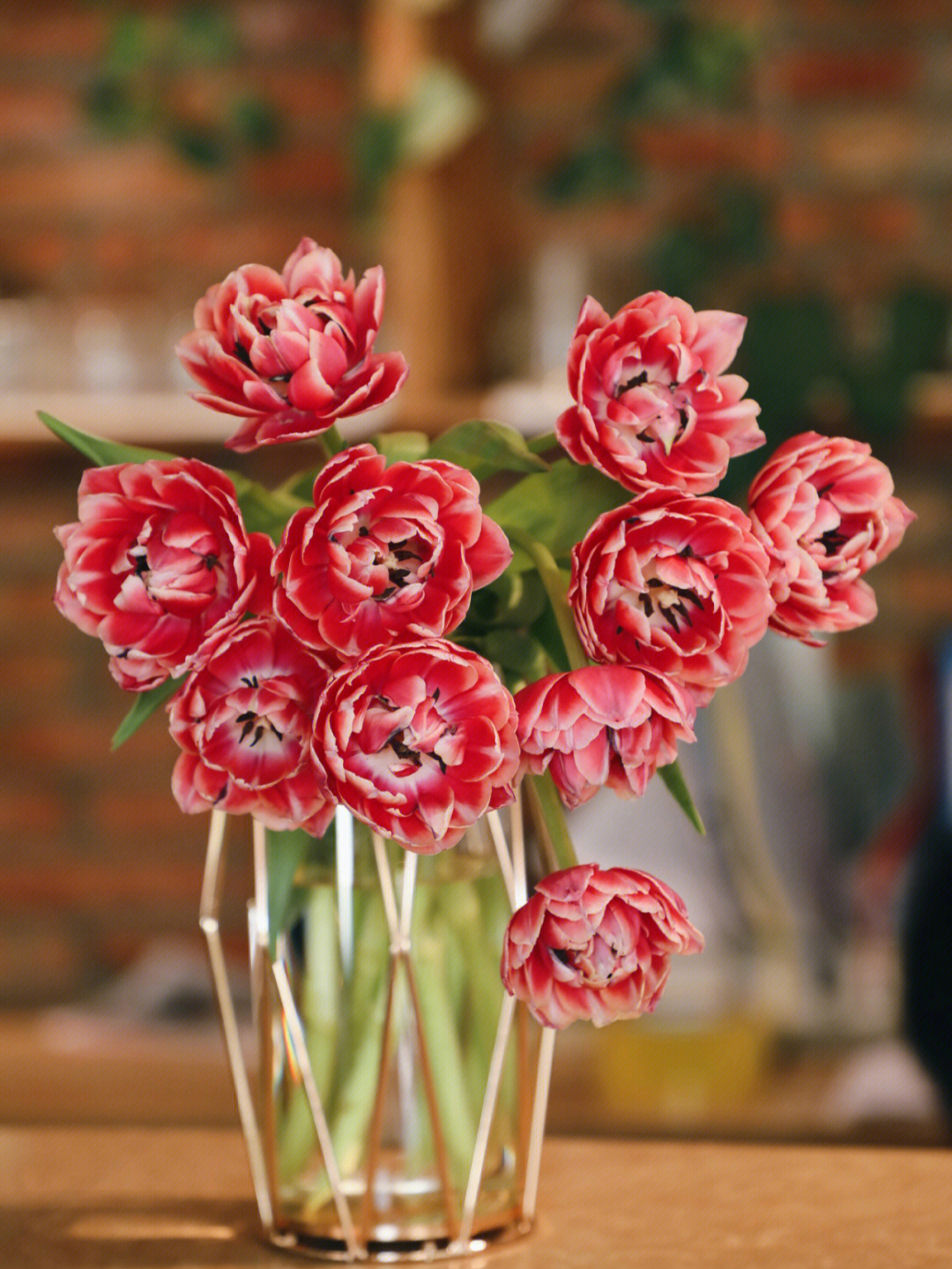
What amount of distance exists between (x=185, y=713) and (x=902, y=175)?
1849 millimetres

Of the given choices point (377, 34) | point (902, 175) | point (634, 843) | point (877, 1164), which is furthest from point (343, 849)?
point (902, 175)

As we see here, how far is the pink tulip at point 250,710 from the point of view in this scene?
0.50 m

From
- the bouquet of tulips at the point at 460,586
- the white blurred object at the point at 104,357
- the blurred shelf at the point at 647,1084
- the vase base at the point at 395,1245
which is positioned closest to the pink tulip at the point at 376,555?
the bouquet of tulips at the point at 460,586

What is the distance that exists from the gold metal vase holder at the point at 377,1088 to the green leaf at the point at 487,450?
0.14m

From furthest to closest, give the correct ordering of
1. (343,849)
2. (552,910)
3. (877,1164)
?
1. (877,1164)
2. (343,849)
3. (552,910)

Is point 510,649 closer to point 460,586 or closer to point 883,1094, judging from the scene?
point 460,586

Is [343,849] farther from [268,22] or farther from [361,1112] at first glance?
[268,22]

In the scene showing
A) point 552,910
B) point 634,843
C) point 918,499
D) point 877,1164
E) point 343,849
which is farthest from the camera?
point 918,499

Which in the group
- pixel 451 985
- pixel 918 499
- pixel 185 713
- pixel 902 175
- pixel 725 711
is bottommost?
pixel 451 985

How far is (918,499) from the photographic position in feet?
6.78

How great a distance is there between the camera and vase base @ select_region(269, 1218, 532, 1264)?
0.59 m

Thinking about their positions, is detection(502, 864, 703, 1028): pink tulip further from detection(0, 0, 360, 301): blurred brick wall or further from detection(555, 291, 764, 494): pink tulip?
detection(0, 0, 360, 301): blurred brick wall

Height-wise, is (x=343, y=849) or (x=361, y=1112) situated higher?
(x=343, y=849)

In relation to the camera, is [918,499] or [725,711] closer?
[725,711]
